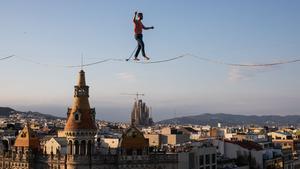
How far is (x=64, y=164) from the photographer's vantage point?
53.0 metres

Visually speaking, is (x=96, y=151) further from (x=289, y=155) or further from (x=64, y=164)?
(x=289, y=155)

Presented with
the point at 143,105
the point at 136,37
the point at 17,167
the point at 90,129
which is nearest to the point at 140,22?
the point at 136,37

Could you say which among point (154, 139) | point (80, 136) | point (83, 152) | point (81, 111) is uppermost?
point (81, 111)

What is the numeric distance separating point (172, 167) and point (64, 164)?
10414 millimetres

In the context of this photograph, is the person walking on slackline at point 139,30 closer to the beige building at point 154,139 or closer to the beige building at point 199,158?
the beige building at point 199,158

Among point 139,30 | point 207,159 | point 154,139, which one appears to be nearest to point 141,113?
point 154,139

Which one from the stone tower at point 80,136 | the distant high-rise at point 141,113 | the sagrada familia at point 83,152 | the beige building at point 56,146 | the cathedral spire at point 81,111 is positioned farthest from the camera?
the distant high-rise at point 141,113

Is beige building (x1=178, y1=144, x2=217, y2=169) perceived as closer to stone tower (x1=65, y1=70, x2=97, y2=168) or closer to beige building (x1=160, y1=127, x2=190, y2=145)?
stone tower (x1=65, y1=70, x2=97, y2=168)

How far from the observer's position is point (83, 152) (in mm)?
52906

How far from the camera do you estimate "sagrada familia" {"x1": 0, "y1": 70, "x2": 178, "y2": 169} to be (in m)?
52.5

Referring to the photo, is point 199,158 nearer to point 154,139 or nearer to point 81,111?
point 81,111

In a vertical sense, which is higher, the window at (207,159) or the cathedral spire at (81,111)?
the cathedral spire at (81,111)

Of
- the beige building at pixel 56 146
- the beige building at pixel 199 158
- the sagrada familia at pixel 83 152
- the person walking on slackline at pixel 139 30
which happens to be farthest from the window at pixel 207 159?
the person walking on slackline at pixel 139 30

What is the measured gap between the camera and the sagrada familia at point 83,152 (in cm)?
5250
